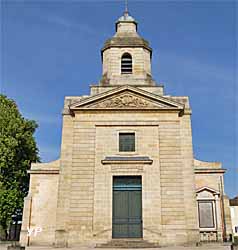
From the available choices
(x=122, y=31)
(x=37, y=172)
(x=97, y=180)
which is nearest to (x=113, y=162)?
(x=97, y=180)

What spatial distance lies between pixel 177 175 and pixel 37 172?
8552mm

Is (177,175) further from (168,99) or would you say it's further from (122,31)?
(122,31)

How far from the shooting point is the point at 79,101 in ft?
74.7

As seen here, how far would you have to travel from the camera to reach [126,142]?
73.0ft

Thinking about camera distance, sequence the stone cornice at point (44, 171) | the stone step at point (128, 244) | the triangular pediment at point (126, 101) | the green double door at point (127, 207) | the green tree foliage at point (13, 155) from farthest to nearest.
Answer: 1. the green tree foliage at point (13, 155)
2. the triangular pediment at point (126, 101)
3. the stone cornice at point (44, 171)
4. the green double door at point (127, 207)
5. the stone step at point (128, 244)

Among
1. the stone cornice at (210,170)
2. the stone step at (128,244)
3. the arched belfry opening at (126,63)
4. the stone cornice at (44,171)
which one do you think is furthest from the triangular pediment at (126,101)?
the stone step at (128,244)

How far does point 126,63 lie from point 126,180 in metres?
8.59

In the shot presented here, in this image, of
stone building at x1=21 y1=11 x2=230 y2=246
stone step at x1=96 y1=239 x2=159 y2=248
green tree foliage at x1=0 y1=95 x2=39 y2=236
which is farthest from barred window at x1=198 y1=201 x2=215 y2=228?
green tree foliage at x1=0 y1=95 x2=39 y2=236

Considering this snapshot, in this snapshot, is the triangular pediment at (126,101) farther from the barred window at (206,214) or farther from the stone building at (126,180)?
the barred window at (206,214)

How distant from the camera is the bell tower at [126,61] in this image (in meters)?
24.9

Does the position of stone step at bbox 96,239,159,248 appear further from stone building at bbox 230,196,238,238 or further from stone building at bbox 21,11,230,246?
stone building at bbox 230,196,238,238

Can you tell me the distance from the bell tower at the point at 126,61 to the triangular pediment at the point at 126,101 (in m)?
1.67

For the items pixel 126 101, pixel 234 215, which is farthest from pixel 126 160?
pixel 234 215

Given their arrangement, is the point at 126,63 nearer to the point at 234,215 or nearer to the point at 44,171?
the point at 44,171
